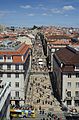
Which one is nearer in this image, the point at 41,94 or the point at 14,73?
the point at 14,73

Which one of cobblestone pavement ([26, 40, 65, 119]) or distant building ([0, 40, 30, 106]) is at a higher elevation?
distant building ([0, 40, 30, 106])

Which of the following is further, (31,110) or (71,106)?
(71,106)

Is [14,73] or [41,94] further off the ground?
[14,73]

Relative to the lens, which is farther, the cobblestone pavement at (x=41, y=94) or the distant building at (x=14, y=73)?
the cobblestone pavement at (x=41, y=94)

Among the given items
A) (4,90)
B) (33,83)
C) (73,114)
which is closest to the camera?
(4,90)

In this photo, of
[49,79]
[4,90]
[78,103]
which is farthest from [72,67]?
[49,79]

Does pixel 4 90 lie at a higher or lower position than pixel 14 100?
higher

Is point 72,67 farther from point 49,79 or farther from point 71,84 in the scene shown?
point 49,79

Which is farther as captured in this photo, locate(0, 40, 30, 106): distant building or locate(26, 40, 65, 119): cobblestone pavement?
locate(26, 40, 65, 119): cobblestone pavement

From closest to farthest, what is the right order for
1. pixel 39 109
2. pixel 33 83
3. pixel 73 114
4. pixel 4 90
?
pixel 4 90
pixel 73 114
pixel 39 109
pixel 33 83

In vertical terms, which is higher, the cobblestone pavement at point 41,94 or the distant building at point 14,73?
the distant building at point 14,73

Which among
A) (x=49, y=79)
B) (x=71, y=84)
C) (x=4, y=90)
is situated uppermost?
(x=4, y=90)
